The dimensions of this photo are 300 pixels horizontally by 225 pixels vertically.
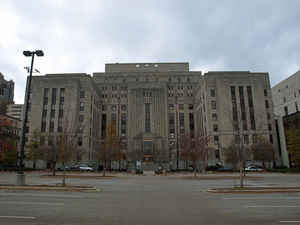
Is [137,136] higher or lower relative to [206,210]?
higher

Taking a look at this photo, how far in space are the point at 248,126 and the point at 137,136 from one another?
36189 millimetres

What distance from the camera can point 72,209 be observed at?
409 inches

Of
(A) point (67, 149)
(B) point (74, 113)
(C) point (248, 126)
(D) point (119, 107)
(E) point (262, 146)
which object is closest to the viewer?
(A) point (67, 149)

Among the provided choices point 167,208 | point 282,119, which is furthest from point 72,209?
point 282,119

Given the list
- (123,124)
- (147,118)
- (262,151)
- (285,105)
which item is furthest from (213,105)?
(123,124)

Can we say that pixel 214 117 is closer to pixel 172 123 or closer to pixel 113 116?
pixel 172 123

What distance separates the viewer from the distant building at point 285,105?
224 ft

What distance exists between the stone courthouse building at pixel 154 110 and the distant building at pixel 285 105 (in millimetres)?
3567

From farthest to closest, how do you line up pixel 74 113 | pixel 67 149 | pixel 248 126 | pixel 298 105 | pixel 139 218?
pixel 298 105 → pixel 74 113 → pixel 248 126 → pixel 67 149 → pixel 139 218

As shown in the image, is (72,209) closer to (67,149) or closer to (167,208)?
(167,208)

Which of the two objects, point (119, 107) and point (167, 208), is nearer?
point (167, 208)

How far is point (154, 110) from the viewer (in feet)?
281

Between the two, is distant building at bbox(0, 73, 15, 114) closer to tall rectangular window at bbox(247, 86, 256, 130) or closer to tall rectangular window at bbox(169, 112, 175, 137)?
tall rectangular window at bbox(169, 112, 175, 137)

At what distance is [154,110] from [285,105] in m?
49.7
